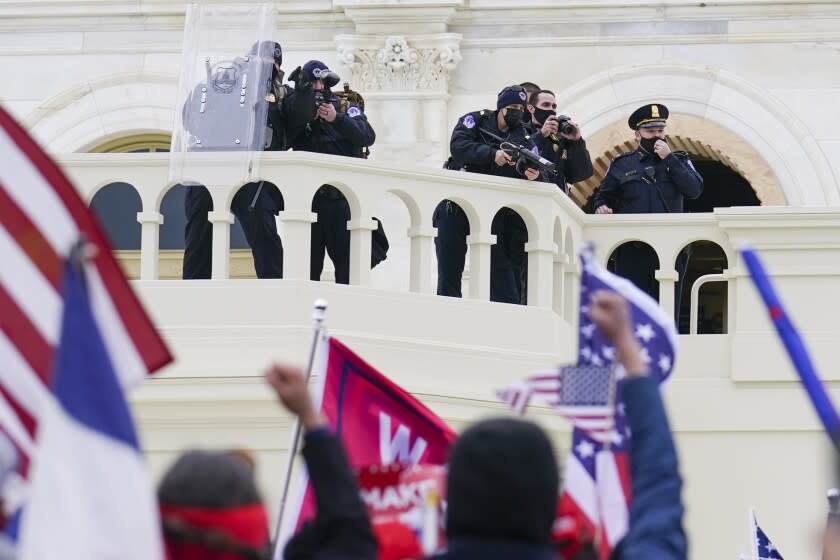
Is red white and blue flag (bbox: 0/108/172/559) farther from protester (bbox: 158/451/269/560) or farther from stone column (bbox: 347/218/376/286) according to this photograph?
stone column (bbox: 347/218/376/286)

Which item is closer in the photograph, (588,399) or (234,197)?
(588,399)

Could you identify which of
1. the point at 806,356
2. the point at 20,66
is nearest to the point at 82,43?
the point at 20,66

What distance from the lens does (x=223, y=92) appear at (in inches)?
440

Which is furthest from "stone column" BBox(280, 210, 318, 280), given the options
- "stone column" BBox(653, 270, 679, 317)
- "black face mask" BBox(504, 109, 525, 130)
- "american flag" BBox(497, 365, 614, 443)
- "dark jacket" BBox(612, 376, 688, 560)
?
"dark jacket" BBox(612, 376, 688, 560)

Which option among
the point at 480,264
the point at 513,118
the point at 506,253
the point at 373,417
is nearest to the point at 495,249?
the point at 506,253

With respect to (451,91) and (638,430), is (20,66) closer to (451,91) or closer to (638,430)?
(451,91)

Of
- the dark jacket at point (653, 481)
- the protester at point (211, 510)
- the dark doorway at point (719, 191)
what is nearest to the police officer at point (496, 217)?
the dark jacket at point (653, 481)

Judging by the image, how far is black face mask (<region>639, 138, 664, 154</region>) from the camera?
40.5 feet

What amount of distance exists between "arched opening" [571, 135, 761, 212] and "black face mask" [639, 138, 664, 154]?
4111 mm

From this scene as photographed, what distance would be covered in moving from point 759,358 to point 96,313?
8.02m

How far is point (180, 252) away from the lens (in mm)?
16984

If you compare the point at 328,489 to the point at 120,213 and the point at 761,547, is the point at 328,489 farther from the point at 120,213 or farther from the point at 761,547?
the point at 120,213

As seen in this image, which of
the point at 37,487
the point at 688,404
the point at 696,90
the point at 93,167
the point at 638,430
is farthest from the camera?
the point at 696,90

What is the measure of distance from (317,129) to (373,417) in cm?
479
